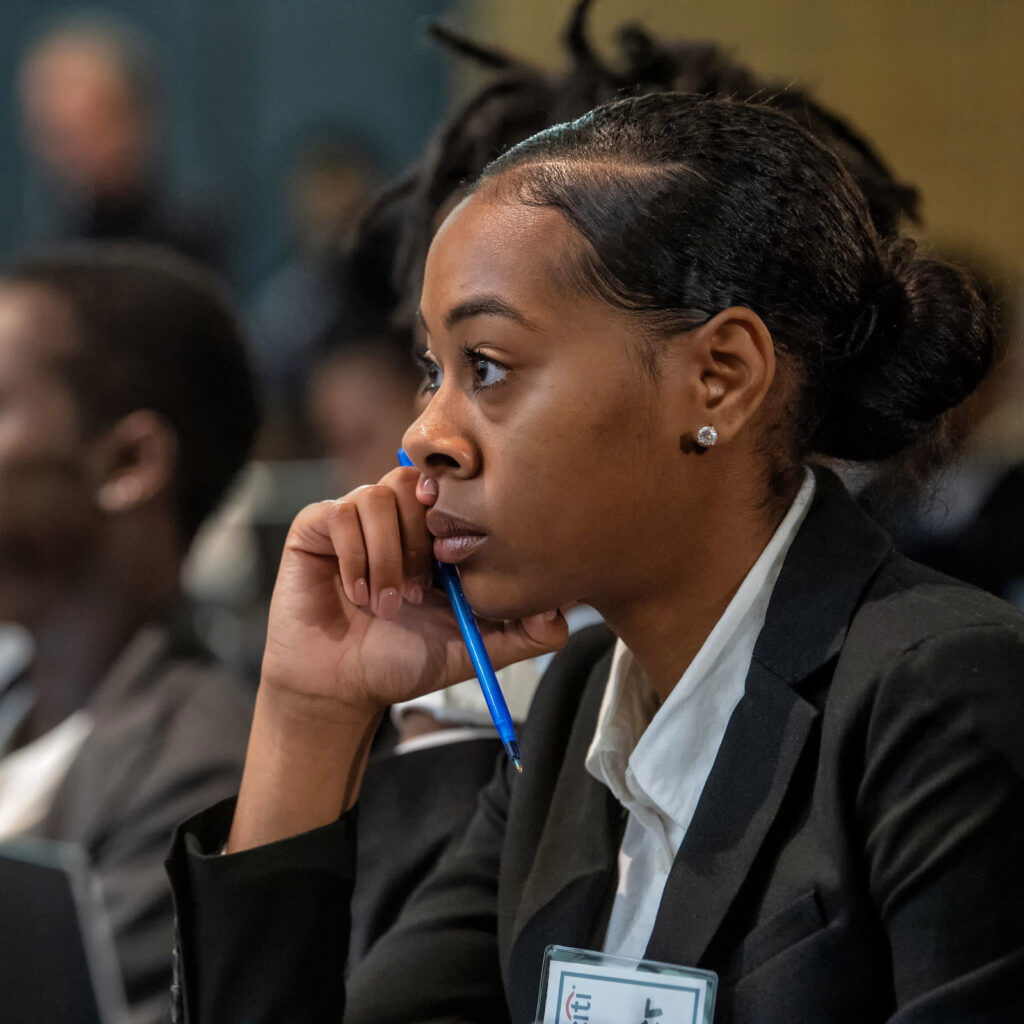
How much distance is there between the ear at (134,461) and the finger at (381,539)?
82cm

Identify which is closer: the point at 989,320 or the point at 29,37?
the point at 989,320

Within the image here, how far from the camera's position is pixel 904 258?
101 centimetres

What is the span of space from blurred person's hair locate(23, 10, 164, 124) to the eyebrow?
3573 mm

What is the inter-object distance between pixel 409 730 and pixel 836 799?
0.67 metres

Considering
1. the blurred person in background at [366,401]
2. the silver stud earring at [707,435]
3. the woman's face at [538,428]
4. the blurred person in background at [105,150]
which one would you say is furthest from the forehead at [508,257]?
the blurred person in background at [105,150]

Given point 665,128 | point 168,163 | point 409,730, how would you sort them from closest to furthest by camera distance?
1. point 665,128
2. point 409,730
3. point 168,163

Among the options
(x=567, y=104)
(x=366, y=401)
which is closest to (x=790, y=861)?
(x=567, y=104)

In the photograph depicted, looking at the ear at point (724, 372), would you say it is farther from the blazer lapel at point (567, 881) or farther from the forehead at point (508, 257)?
the blazer lapel at point (567, 881)

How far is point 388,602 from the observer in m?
1.05

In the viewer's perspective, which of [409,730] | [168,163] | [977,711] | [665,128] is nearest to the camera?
[977,711]

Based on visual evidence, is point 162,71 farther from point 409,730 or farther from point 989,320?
point 989,320

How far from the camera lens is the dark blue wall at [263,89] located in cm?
498

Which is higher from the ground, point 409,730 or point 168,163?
point 168,163

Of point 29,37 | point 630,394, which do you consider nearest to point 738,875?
point 630,394
